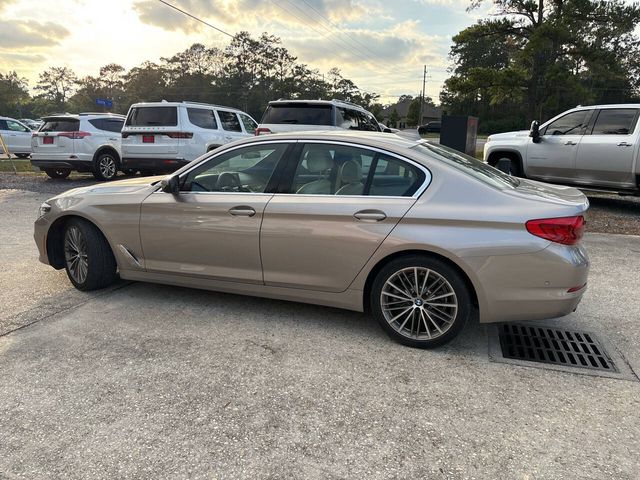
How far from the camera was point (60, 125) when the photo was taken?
38.8 feet

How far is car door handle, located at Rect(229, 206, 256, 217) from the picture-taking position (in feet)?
12.2

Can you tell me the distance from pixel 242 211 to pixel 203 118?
27.2ft

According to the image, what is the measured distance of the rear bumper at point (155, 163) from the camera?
35.4 feet

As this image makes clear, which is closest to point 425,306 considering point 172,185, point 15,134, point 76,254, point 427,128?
point 172,185

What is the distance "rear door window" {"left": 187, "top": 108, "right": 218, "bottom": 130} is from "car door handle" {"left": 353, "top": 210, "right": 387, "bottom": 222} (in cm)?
864

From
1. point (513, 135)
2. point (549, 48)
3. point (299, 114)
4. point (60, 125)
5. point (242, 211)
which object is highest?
point (549, 48)

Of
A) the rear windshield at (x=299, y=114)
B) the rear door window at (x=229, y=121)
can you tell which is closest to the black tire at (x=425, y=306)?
the rear windshield at (x=299, y=114)

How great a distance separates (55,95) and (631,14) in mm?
116531

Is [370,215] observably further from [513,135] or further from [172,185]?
[513,135]

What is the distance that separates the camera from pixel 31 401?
275cm

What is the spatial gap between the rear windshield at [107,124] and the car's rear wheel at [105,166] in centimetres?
69

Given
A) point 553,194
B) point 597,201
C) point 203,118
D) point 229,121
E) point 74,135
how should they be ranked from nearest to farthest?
1. point 553,194
2. point 597,201
3. point 203,118
4. point 74,135
5. point 229,121

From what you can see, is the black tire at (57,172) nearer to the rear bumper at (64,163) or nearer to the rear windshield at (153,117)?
the rear bumper at (64,163)

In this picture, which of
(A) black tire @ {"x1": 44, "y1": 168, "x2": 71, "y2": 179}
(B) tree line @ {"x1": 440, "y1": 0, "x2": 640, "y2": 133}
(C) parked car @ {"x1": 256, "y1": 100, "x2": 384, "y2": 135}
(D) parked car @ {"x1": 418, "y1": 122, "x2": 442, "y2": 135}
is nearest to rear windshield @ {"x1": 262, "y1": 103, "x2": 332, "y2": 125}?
(C) parked car @ {"x1": 256, "y1": 100, "x2": 384, "y2": 135}
